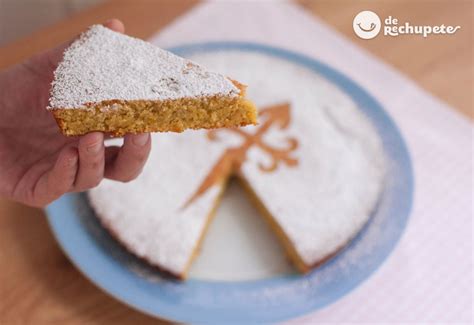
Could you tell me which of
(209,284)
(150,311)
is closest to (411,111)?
(209,284)

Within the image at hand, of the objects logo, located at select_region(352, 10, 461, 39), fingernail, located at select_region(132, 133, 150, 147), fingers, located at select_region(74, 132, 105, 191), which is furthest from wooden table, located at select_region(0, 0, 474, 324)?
fingernail, located at select_region(132, 133, 150, 147)

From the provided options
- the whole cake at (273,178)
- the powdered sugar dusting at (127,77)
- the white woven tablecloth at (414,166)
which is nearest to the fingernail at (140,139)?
the powdered sugar dusting at (127,77)

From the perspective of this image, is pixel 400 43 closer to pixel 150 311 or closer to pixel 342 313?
pixel 342 313

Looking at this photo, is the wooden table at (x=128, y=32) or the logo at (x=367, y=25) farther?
the logo at (x=367, y=25)

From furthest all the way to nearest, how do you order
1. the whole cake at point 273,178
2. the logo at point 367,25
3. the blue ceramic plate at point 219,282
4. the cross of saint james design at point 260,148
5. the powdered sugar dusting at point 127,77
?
the logo at point 367,25
the cross of saint james design at point 260,148
the whole cake at point 273,178
the blue ceramic plate at point 219,282
the powdered sugar dusting at point 127,77

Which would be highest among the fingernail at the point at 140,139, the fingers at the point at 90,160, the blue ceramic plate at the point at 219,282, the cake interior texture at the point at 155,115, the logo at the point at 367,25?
the logo at the point at 367,25

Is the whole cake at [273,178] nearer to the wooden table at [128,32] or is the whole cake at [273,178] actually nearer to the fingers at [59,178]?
the wooden table at [128,32]

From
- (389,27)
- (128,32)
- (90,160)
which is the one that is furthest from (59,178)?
(389,27)
